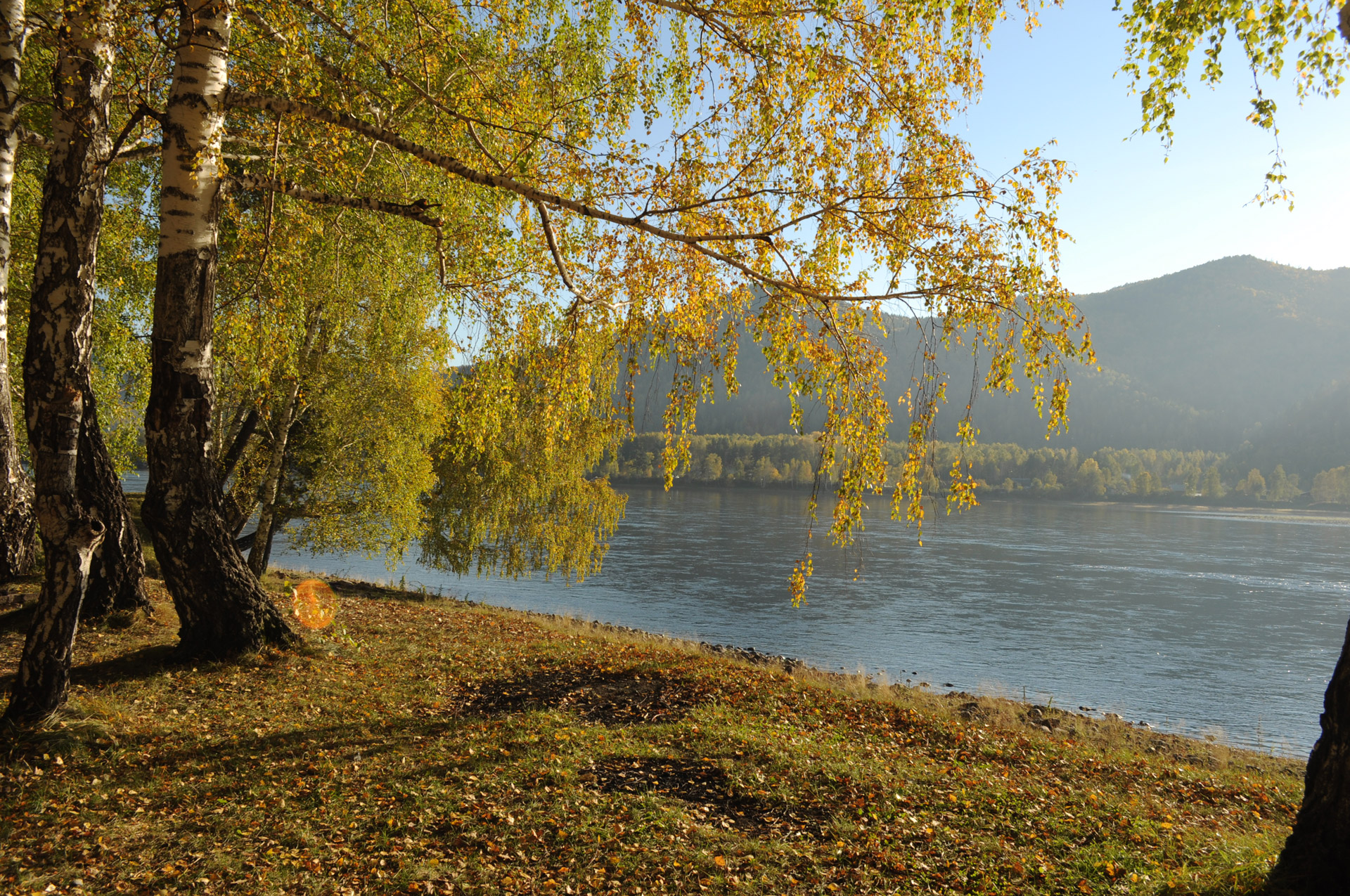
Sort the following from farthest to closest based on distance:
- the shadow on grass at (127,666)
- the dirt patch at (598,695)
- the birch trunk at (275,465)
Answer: the birch trunk at (275,465) < the dirt patch at (598,695) < the shadow on grass at (127,666)

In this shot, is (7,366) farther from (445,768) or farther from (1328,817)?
(1328,817)

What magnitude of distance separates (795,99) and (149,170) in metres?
11.9

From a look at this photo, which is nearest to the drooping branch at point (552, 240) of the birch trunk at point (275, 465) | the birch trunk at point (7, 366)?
the birch trunk at point (7, 366)

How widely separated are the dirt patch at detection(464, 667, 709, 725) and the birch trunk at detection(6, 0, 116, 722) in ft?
12.0

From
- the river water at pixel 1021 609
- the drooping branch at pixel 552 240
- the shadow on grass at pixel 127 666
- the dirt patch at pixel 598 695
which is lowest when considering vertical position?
the river water at pixel 1021 609

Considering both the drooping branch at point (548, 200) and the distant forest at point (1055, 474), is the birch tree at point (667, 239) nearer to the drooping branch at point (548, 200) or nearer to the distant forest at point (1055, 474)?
the drooping branch at point (548, 200)

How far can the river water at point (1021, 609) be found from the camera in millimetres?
21250

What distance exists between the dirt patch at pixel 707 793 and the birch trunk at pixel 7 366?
7.31 metres

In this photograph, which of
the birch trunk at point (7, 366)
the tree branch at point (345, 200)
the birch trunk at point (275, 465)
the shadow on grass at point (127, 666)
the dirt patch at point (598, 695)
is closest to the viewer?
the birch trunk at point (7, 366)

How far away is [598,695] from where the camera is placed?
29.8 ft

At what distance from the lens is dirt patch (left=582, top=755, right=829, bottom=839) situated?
571cm

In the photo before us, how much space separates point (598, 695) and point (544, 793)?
326 cm

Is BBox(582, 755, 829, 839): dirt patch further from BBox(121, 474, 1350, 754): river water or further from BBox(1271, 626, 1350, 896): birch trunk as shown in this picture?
BBox(121, 474, 1350, 754): river water

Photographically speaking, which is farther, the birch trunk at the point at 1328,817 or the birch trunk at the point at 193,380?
the birch trunk at the point at 193,380
